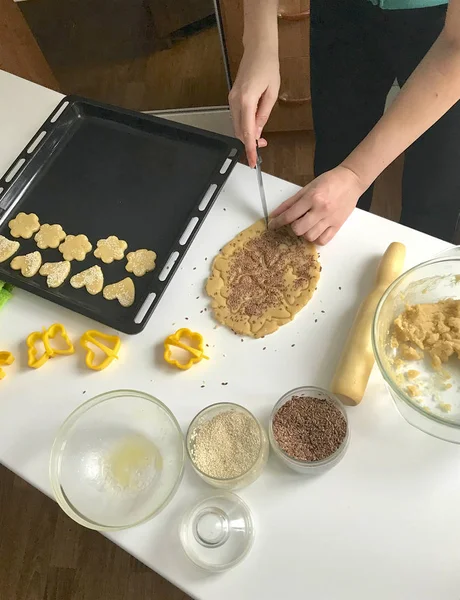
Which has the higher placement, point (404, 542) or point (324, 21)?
point (324, 21)

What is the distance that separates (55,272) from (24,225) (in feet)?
0.42

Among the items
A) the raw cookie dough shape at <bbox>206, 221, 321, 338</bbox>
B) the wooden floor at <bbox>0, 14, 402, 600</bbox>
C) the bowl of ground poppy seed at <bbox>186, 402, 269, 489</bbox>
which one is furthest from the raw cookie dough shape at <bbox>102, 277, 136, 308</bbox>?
the wooden floor at <bbox>0, 14, 402, 600</bbox>

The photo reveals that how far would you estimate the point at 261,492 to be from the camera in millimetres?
700

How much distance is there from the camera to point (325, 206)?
860 mm

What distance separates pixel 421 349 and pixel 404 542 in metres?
0.24

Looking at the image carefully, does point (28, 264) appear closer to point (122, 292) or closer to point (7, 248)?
point (7, 248)

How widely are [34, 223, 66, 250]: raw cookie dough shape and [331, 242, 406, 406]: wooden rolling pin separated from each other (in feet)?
1.68

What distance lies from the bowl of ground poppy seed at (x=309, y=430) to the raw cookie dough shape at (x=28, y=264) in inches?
18.6

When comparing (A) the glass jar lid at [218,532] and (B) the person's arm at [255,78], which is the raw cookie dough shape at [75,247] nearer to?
(B) the person's arm at [255,78]

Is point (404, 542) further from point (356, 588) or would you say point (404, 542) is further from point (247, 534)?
point (247, 534)

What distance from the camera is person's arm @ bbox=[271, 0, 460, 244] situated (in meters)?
0.79

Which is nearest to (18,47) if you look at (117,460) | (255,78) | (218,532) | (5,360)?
(255,78)

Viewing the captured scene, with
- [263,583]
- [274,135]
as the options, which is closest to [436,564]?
[263,583]

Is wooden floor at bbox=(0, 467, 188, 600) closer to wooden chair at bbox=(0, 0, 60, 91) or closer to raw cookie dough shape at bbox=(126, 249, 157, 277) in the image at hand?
raw cookie dough shape at bbox=(126, 249, 157, 277)
